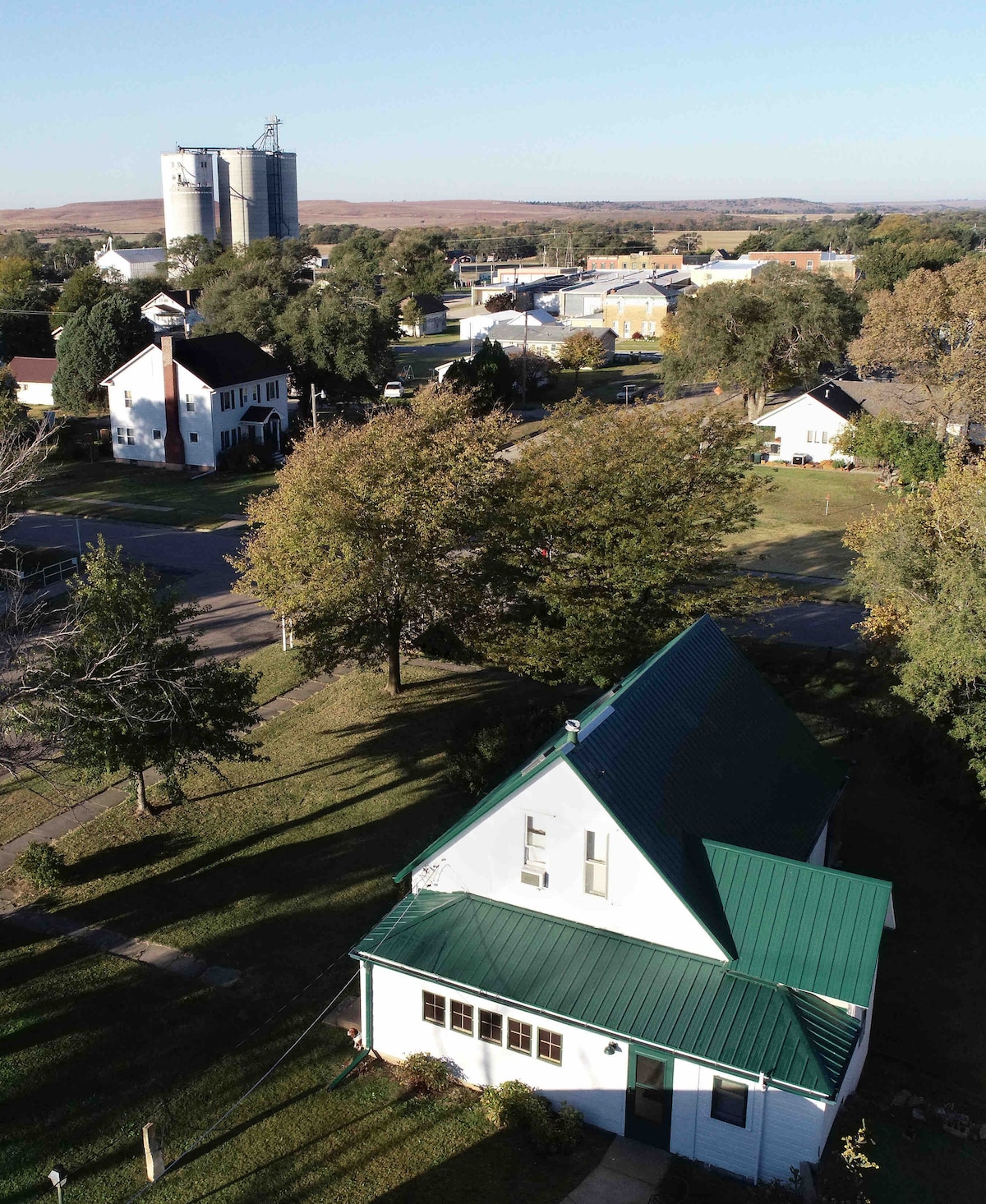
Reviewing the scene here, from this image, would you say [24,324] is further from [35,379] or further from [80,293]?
[35,379]

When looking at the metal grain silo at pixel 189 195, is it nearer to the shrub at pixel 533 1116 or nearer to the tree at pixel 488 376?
the tree at pixel 488 376

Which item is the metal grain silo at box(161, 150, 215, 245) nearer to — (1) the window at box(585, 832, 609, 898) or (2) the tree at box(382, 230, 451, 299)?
(2) the tree at box(382, 230, 451, 299)

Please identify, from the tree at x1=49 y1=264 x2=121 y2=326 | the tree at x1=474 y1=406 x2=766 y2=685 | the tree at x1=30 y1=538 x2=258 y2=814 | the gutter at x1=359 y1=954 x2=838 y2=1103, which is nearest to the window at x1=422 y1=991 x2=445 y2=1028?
the gutter at x1=359 y1=954 x2=838 y2=1103

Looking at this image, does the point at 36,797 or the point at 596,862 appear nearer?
the point at 596,862

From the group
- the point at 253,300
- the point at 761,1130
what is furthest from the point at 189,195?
the point at 761,1130

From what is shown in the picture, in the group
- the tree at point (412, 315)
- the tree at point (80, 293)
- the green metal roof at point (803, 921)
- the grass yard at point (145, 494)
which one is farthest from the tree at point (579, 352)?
the green metal roof at point (803, 921)

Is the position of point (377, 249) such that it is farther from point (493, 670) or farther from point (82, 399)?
point (493, 670)
